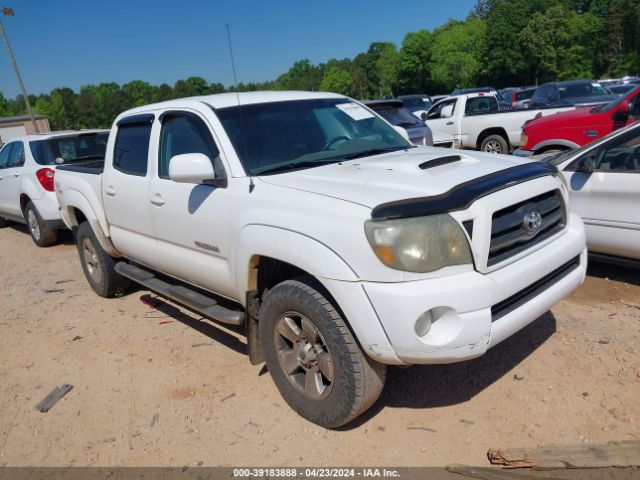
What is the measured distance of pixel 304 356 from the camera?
3059 millimetres

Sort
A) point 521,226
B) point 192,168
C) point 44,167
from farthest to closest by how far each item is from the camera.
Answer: point 44,167
point 192,168
point 521,226

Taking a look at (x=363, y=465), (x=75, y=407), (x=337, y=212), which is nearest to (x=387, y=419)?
(x=363, y=465)

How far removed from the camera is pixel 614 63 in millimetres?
59531

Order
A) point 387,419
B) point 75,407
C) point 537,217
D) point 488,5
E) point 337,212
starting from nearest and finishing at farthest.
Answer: point 337,212
point 537,217
point 387,419
point 75,407
point 488,5

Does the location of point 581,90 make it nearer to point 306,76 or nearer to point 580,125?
point 580,125

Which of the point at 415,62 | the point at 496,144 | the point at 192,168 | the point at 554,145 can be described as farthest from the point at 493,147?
the point at 415,62

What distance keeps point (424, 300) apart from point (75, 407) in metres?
2.65

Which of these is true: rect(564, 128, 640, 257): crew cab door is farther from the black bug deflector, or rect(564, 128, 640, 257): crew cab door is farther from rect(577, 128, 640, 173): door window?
the black bug deflector

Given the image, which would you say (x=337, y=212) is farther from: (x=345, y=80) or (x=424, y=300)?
(x=345, y=80)

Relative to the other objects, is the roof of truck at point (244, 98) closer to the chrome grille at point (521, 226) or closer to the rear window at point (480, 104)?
the chrome grille at point (521, 226)

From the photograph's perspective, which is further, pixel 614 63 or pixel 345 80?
pixel 345 80

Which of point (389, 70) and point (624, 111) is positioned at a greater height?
point (624, 111)

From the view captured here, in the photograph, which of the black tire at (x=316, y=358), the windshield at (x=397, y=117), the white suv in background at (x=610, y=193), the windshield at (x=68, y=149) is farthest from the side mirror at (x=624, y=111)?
the windshield at (x=68, y=149)

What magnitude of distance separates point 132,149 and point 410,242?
9.96 feet
